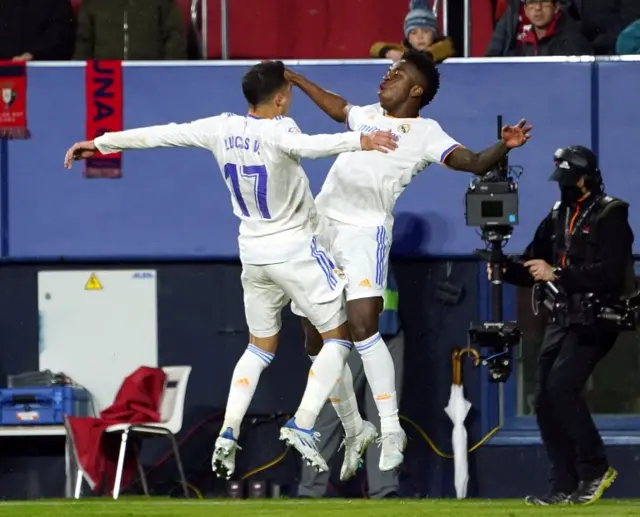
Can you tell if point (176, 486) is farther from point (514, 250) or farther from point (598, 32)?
point (598, 32)

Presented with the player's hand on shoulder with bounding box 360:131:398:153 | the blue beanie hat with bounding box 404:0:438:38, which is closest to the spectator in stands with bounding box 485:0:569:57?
the blue beanie hat with bounding box 404:0:438:38

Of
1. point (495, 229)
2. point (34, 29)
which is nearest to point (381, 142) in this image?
point (495, 229)

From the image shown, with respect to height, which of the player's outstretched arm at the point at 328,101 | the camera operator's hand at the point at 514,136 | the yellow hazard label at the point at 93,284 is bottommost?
the yellow hazard label at the point at 93,284

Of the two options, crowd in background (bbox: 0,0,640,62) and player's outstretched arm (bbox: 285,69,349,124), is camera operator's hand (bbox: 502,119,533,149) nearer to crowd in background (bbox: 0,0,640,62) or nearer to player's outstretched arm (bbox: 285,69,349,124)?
player's outstretched arm (bbox: 285,69,349,124)

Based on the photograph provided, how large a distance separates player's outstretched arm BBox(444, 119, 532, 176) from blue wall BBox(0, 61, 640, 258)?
321 centimetres

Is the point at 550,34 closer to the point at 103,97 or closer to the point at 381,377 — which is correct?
the point at 103,97

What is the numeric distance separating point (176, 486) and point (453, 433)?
2.00 m

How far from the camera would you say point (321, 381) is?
8781 mm

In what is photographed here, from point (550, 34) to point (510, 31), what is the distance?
0.91 feet

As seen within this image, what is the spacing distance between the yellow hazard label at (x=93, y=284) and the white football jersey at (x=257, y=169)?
12.2 ft

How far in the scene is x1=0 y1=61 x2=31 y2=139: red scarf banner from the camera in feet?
40.0

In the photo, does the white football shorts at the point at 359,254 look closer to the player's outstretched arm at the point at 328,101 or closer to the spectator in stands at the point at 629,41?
the player's outstretched arm at the point at 328,101

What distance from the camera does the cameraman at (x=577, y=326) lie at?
995 centimetres

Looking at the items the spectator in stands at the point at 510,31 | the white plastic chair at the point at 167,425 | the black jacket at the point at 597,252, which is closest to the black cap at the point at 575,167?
the black jacket at the point at 597,252
